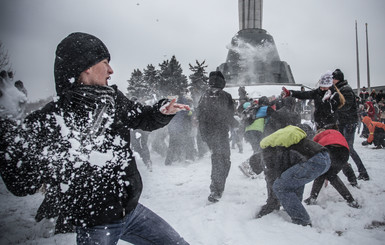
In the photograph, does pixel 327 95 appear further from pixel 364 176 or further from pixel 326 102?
pixel 364 176

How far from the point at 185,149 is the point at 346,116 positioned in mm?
4538

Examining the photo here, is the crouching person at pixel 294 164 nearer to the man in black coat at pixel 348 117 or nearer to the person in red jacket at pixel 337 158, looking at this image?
the person in red jacket at pixel 337 158

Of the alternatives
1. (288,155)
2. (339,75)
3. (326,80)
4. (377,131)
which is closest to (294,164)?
(288,155)

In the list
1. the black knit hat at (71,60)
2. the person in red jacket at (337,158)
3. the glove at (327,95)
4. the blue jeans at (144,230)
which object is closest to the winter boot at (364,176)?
the person in red jacket at (337,158)

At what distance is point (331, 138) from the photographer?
10.6 ft

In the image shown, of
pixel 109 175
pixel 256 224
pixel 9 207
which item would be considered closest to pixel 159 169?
pixel 9 207

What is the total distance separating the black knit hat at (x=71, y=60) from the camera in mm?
1308

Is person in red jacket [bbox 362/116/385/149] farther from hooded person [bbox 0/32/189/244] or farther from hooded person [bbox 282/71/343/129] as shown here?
hooded person [bbox 0/32/189/244]

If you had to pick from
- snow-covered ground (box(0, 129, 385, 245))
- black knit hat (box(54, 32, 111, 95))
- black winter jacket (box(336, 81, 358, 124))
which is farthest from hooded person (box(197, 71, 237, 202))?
black knit hat (box(54, 32, 111, 95))

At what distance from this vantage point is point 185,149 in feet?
23.5

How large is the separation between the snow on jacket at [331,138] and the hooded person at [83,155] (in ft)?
9.42

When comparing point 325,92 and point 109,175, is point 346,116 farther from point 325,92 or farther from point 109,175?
point 109,175

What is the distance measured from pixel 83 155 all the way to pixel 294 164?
103 inches

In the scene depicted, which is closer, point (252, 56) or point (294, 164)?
point (294, 164)
